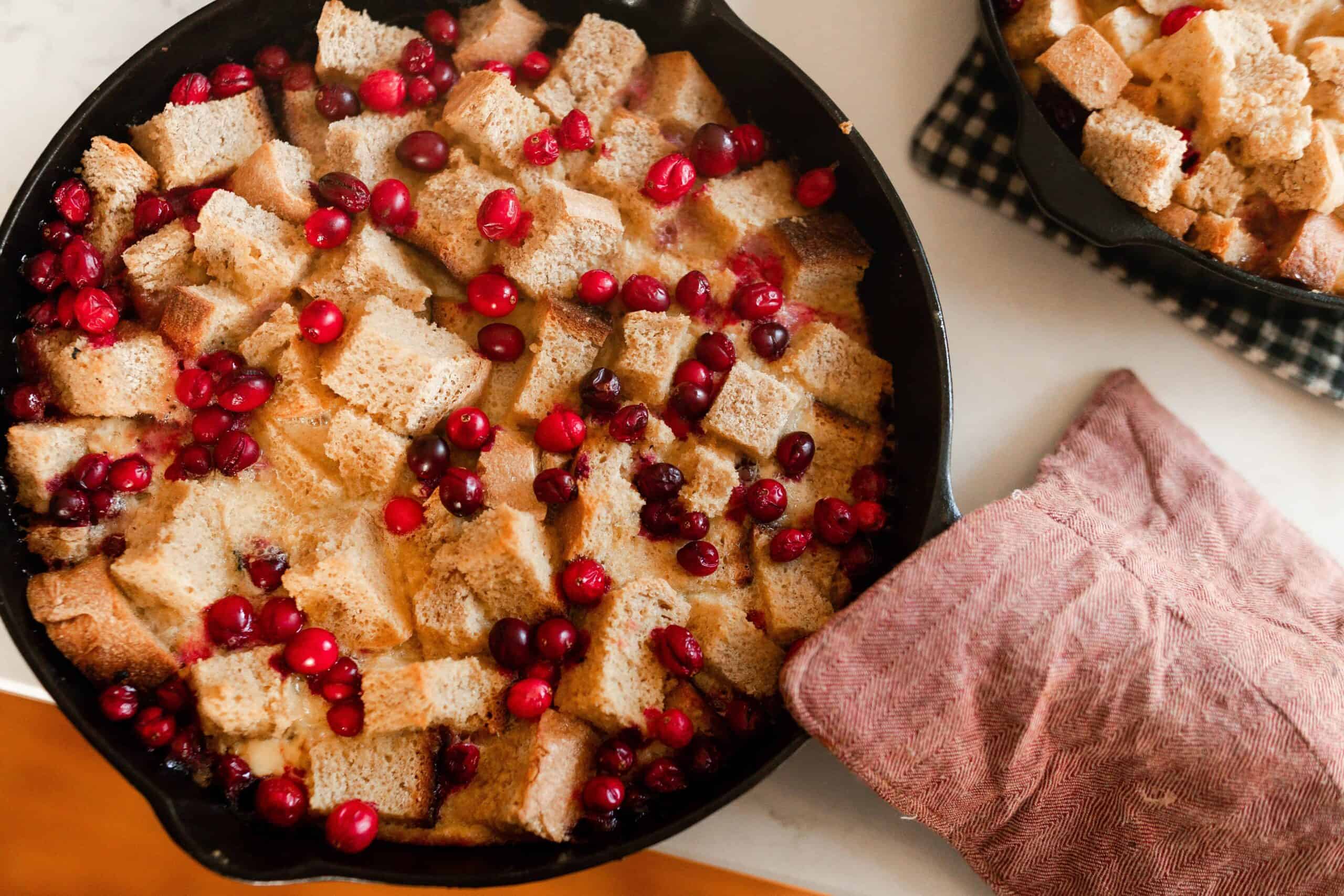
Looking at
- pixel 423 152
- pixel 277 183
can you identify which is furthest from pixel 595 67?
pixel 277 183

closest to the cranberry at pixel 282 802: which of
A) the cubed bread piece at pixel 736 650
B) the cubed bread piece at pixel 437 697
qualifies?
the cubed bread piece at pixel 437 697

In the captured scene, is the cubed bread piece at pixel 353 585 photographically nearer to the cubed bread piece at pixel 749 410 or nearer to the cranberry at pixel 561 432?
the cranberry at pixel 561 432

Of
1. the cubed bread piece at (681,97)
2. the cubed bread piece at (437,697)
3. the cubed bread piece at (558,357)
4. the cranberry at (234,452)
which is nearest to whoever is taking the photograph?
the cubed bread piece at (437,697)

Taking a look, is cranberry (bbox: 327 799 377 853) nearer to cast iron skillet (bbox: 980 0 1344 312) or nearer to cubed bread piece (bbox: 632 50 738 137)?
cubed bread piece (bbox: 632 50 738 137)

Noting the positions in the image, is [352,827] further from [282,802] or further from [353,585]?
[353,585]

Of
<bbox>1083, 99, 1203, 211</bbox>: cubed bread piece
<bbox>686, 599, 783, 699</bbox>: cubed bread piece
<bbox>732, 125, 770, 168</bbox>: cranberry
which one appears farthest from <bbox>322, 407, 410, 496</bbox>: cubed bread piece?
<bbox>1083, 99, 1203, 211</bbox>: cubed bread piece

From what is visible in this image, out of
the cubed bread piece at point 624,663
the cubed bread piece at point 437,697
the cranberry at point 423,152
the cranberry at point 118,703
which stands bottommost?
the cranberry at point 118,703

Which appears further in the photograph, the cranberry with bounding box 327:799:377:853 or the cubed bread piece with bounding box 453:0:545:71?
the cubed bread piece with bounding box 453:0:545:71
